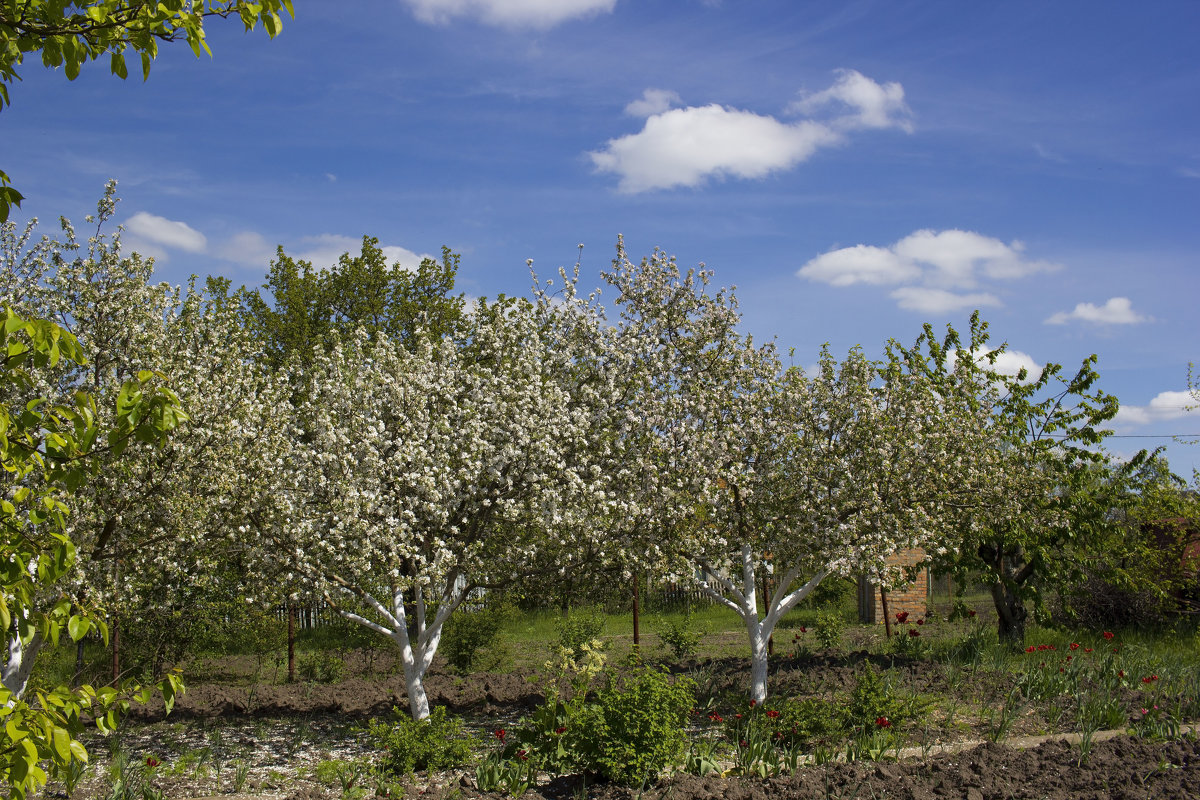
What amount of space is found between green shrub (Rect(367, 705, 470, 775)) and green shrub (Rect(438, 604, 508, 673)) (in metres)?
6.60

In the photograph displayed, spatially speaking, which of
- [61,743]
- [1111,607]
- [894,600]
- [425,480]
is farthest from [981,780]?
[894,600]

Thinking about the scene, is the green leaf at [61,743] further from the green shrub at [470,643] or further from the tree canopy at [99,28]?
the green shrub at [470,643]

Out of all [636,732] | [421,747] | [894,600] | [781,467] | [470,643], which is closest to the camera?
[636,732]

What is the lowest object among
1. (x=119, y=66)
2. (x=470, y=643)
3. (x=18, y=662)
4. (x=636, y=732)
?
(x=470, y=643)

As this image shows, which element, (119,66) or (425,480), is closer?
(119,66)

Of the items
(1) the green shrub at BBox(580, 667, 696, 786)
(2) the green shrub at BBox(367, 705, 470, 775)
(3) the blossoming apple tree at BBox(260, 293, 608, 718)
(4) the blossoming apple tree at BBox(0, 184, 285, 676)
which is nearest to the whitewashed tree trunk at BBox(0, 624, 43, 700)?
(4) the blossoming apple tree at BBox(0, 184, 285, 676)

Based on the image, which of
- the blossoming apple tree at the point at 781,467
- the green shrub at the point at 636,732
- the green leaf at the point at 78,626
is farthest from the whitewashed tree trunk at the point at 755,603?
the green leaf at the point at 78,626

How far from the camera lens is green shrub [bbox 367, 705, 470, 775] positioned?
7.27 meters

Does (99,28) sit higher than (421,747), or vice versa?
(99,28)

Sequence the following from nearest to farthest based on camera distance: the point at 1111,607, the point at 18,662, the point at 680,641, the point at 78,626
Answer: the point at 78,626 < the point at 18,662 < the point at 680,641 < the point at 1111,607

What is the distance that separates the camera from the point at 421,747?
7.21 metres

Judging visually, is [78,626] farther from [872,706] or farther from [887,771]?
[872,706]

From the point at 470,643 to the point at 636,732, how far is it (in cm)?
818

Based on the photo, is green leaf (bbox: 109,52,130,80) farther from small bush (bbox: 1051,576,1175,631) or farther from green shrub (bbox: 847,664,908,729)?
small bush (bbox: 1051,576,1175,631)
